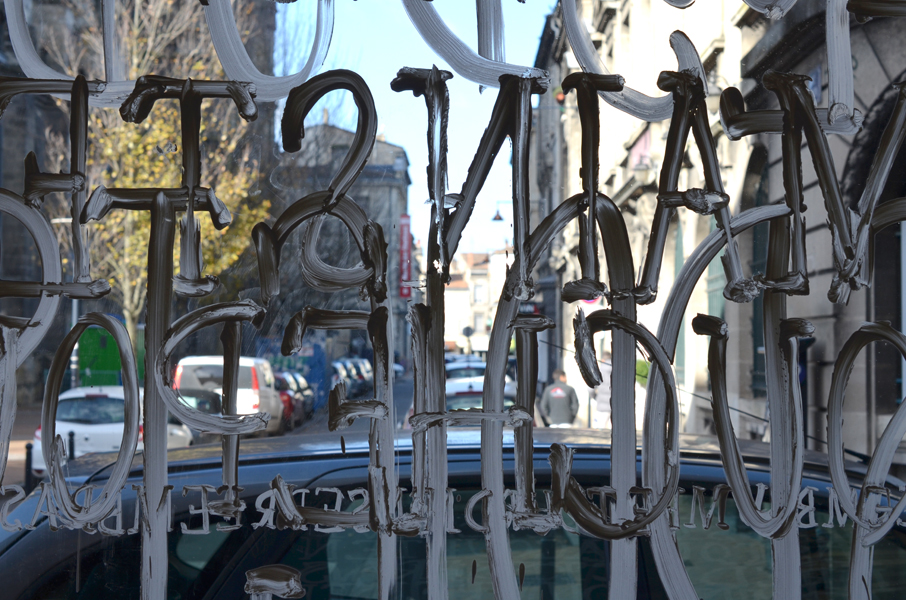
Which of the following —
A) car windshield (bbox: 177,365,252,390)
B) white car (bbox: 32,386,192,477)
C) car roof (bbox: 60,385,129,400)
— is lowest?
white car (bbox: 32,386,192,477)

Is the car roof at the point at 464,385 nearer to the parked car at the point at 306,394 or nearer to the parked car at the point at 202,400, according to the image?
the parked car at the point at 306,394

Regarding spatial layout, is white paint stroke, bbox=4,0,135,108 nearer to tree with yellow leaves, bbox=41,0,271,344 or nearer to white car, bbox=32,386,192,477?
tree with yellow leaves, bbox=41,0,271,344

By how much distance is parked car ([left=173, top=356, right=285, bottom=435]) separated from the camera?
229 cm

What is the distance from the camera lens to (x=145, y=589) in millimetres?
2281

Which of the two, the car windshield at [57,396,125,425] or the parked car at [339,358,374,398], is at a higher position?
the parked car at [339,358,374,398]

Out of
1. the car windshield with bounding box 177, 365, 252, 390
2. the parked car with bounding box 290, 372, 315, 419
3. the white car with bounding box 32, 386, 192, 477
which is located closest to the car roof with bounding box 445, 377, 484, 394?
the parked car with bounding box 290, 372, 315, 419

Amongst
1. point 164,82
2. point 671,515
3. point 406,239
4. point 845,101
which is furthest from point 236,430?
point 845,101

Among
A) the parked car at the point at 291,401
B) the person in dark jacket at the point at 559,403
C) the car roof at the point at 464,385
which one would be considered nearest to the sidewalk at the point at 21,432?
the parked car at the point at 291,401

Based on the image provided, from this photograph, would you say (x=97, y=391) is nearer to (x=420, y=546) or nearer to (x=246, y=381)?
(x=246, y=381)

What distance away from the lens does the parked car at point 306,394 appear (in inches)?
91.7

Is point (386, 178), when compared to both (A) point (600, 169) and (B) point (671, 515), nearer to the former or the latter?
(A) point (600, 169)

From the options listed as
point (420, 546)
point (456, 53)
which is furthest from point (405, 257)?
point (420, 546)

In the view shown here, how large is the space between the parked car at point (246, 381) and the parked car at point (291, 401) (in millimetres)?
13

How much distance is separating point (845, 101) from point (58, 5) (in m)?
2.35
